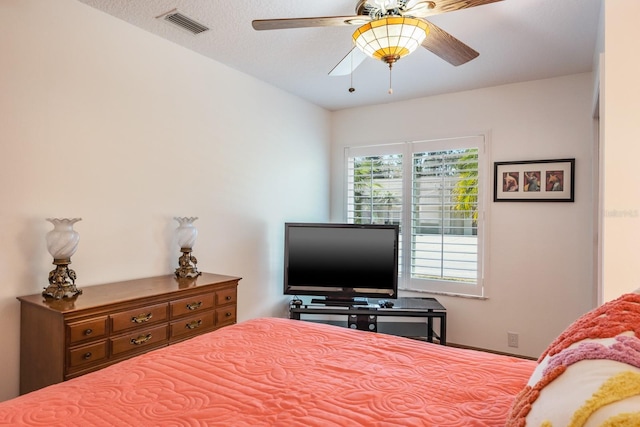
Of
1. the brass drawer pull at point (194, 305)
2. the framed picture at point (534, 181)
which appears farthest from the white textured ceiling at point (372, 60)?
the brass drawer pull at point (194, 305)

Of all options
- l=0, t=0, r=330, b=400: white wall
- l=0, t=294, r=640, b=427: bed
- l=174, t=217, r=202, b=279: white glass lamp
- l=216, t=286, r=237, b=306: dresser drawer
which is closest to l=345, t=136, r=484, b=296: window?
l=0, t=0, r=330, b=400: white wall

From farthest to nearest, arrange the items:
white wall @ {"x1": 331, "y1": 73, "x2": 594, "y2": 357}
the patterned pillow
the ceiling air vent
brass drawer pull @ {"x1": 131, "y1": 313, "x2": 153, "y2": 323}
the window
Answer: the window, white wall @ {"x1": 331, "y1": 73, "x2": 594, "y2": 357}, the ceiling air vent, brass drawer pull @ {"x1": 131, "y1": 313, "x2": 153, "y2": 323}, the patterned pillow

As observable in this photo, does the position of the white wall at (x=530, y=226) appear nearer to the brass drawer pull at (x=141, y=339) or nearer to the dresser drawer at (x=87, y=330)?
the brass drawer pull at (x=141, y=339)

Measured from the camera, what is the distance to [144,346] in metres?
2.17

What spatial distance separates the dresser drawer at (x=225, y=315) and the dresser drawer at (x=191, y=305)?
0.11 metres

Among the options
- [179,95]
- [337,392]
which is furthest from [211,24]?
[337,392]

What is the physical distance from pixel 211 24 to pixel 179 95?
24.6 inches

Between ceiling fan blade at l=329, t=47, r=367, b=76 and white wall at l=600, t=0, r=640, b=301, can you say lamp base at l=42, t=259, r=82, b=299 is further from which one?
white wall at l=600, t=0, r=640, b=301

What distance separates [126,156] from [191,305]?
111 centimetres

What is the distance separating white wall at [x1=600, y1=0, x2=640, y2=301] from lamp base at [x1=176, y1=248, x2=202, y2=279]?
2.56 metres

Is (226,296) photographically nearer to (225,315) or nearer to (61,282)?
(225,315)

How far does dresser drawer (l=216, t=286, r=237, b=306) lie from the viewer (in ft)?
8.68

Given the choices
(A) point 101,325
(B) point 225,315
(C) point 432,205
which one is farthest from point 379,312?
(A) point 101,325

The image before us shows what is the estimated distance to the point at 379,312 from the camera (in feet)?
11.4
